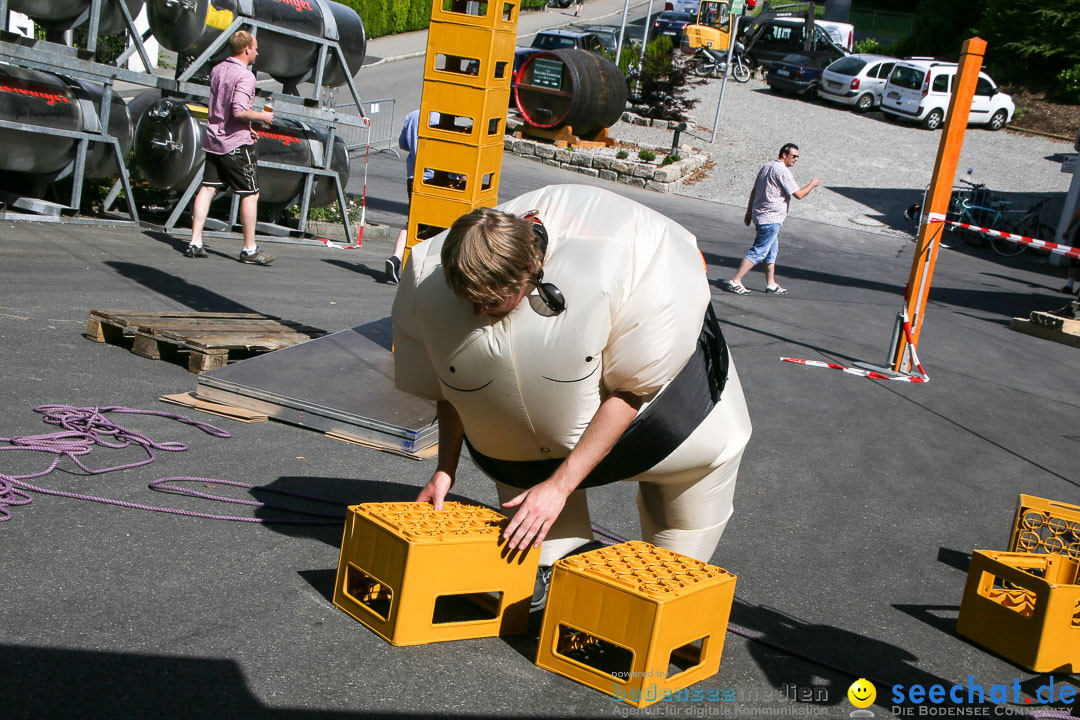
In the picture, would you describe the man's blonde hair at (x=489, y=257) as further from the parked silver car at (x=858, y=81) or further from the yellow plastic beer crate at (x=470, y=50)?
the parked silver car at (x=858, y=81)

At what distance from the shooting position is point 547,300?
2.92m

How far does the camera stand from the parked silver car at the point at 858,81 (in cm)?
3266

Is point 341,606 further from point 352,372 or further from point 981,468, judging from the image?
point 981,468

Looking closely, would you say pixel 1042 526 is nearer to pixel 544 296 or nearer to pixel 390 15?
pixel 544 296

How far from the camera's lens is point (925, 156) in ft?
92.3

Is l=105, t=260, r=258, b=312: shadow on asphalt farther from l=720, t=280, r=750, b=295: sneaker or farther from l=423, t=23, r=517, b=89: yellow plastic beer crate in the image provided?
l=720, t=280, r=750, b=295: sneaker

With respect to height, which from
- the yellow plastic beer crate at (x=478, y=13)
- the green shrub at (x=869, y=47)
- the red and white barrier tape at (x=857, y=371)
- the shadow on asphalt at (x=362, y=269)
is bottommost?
the shadow on asphalt at (x=362, y=269)

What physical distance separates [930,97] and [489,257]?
104 ft

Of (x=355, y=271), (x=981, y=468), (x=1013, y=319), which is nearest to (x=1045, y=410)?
(x=981, y=468)

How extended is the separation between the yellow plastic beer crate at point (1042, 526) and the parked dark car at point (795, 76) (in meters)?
31.7

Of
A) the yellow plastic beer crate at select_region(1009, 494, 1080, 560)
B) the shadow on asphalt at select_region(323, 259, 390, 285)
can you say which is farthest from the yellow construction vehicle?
the yellow plastic beer crate at select_region(1009, 494, 1080, 560)

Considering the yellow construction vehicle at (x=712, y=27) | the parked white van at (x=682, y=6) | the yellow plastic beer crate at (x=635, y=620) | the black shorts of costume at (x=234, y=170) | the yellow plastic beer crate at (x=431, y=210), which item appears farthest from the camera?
the parked white van at (x=682, y=6)

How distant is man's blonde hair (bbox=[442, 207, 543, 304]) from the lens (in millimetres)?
2744

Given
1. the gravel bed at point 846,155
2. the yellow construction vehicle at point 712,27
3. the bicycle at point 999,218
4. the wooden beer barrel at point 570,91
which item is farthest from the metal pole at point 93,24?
the yellow construction vehicle at point 712,27
